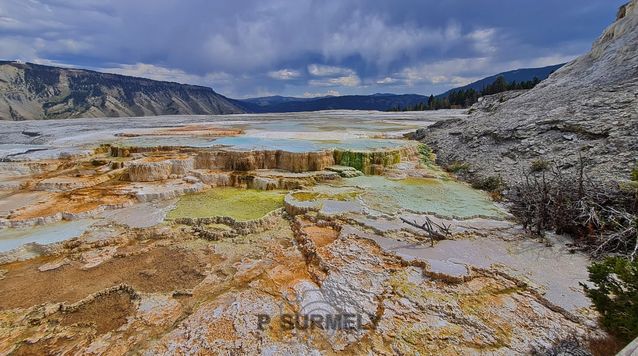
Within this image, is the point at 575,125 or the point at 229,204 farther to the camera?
the point at 575,125

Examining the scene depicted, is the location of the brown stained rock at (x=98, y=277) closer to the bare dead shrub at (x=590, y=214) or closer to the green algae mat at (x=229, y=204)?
the green algae mat at (x=229, y=204)

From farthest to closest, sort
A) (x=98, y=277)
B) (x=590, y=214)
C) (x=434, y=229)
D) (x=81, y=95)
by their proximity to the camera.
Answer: (x=81, y=95) → (x=434, y=229) → (x=590, y=214) → (x=98, y=277)

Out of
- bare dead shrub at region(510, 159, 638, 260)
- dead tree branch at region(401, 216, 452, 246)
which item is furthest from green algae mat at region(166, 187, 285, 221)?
bare dead shrub at region(510, 159, 638, 260)

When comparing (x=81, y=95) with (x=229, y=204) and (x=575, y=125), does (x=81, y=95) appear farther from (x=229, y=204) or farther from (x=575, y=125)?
(x=575, y=125)

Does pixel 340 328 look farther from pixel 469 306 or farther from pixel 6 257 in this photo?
pixel 6 257

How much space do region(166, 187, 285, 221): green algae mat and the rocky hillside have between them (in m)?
117

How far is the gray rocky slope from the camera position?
8.23 m

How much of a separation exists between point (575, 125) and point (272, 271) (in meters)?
10.5

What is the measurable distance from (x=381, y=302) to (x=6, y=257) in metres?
6.61

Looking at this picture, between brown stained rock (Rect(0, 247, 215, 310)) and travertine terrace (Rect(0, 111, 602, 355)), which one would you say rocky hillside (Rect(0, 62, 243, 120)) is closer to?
travertine terrace (Rect(0, 111, 602, 355))

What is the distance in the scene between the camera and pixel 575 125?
971 cm

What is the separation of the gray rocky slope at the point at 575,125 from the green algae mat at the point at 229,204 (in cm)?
682

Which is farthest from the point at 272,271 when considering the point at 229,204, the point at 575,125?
the point at 575,125

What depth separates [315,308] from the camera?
405 centimetres
